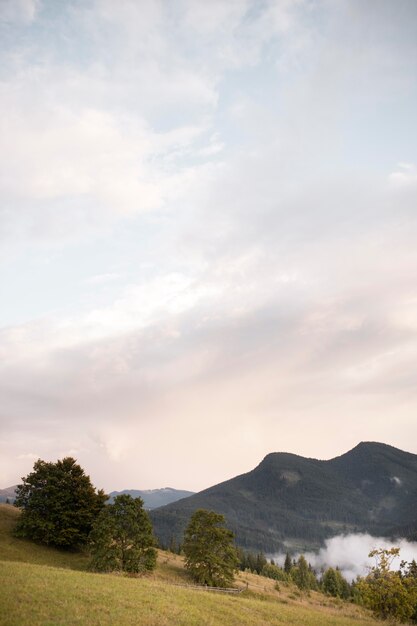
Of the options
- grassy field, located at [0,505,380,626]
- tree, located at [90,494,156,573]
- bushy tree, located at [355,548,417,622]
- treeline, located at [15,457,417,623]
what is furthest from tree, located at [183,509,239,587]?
bushy tree, located at [355,548,417,622]

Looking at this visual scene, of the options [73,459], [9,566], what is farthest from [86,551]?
[9,566]

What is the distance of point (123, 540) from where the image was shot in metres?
51.7

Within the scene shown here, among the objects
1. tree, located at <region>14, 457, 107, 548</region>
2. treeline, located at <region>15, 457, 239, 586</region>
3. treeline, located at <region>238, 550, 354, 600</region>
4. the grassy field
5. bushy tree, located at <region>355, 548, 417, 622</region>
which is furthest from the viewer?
treeline, located at <region>238, 550, 354, 600</region>

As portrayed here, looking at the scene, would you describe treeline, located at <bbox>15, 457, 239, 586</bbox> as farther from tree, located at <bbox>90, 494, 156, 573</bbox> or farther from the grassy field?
the grassy field

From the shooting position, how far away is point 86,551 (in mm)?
56875

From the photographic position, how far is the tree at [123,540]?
48.7 metres

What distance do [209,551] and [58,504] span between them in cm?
2324

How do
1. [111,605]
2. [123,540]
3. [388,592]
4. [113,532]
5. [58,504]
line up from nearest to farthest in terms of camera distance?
[111,605], [388,592], [113,532], [123,540], [58,504]

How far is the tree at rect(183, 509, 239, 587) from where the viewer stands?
56.0 m

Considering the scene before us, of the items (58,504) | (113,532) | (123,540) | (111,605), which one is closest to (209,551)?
(123,540)

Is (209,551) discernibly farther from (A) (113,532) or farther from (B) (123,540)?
(A) (113,532)

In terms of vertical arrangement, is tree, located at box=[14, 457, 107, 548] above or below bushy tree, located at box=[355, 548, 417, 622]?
above

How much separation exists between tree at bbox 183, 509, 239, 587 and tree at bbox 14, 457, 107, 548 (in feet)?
50.0

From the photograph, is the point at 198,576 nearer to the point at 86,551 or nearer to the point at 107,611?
the point at 86,551
